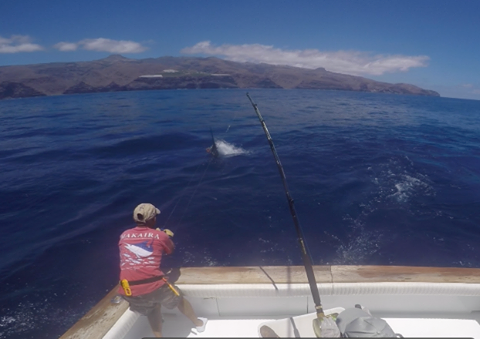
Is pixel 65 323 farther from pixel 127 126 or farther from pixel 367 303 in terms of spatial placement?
pixel 127 126

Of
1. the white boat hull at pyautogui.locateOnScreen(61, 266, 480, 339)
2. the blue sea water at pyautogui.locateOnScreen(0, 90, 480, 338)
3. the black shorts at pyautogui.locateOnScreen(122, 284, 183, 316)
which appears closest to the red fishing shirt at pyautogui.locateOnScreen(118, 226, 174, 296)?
the black shorts at pyautogui.locateOnScreen(122, 284, 183, 316)

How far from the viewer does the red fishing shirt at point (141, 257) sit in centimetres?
352

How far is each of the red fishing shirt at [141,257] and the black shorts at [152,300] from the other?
0.09 meters

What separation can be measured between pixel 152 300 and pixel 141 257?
0.61m

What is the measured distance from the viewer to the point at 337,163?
49.6 feet

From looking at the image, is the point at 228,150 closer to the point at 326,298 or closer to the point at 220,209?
the point at 220,209

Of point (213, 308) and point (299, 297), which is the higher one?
point (299, 297)

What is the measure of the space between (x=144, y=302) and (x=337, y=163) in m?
13.6

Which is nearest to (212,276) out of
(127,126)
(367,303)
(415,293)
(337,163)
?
(367,303)

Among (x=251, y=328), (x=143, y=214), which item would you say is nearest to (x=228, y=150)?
(x=143, y=214)

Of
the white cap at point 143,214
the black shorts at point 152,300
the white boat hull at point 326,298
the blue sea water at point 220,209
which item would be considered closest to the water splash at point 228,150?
the blue sea water at point 220,209

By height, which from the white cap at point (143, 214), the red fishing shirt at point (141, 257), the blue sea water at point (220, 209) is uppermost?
the white cap at point (143, 214)

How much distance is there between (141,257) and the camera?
361 centimetres

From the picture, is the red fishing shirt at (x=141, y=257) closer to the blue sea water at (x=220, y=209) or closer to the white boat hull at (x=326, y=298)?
the white boat hull at (x=326, y=298)
